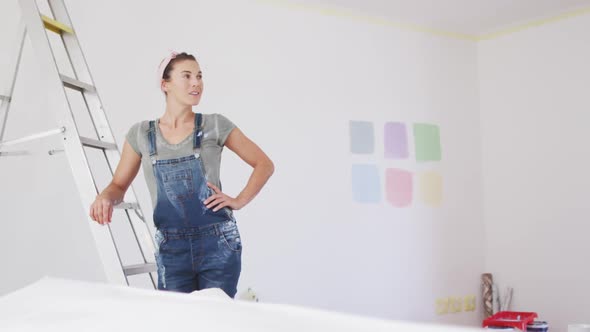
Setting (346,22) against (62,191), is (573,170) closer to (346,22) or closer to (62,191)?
(346,22)

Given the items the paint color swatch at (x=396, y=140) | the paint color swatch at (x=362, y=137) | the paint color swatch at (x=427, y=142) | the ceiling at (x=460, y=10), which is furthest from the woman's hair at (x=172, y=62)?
the paint color swatch at (x=427, y=142)

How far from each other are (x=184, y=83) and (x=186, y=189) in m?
0.58

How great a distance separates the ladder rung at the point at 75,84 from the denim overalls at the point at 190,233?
1.54ft

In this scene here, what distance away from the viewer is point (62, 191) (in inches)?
127

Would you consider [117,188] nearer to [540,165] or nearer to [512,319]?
[512,319]

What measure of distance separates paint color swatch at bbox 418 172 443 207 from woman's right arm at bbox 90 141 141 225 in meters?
2.21

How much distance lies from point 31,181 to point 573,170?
3.28 metres

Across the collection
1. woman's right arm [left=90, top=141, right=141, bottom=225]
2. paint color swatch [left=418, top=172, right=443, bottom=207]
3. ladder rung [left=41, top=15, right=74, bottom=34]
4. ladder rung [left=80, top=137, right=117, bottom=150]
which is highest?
ladder rung [left=41, top=15, right=74, bottom=34]

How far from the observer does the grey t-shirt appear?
297 centimetres

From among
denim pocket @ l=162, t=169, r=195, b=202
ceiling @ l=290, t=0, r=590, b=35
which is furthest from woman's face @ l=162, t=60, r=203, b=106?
ceiling @ l=290, t=0, r=590, b=35

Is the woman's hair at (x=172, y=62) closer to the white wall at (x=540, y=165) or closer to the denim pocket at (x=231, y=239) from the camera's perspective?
the denim pocket at (x=231, y=239)

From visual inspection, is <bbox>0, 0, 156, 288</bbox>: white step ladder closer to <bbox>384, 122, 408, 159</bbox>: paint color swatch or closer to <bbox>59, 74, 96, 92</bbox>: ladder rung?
<bbox>59, 74, 96, 92</bbox>: ladder rung

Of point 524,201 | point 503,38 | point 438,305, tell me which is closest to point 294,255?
point 438,305

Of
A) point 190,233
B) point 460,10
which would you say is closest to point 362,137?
point 460,10
